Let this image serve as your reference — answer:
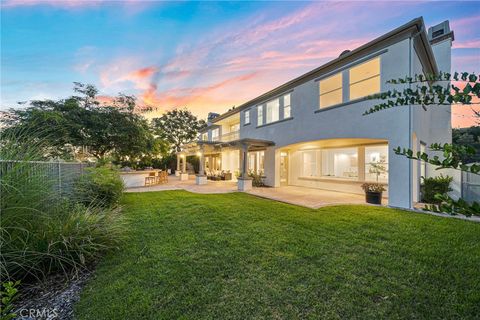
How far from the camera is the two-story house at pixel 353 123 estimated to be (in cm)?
805

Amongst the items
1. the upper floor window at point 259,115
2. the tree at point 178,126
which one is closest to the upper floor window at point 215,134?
the upper floor window at point 259,115

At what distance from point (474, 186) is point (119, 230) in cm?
1306

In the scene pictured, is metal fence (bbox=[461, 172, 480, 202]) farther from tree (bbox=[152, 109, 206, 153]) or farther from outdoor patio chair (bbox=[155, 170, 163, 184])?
tree (bbox=[152, 109, 206, 153])

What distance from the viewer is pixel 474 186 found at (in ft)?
27.6

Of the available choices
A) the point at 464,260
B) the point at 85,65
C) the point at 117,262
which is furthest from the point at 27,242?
the point at 85,65

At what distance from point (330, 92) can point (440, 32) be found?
7.52 metres

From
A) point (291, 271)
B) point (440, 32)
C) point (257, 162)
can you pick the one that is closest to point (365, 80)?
point (440, 32)

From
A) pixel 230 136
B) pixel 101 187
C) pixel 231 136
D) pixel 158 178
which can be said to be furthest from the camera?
pixel 230 136

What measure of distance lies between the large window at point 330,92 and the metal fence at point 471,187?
250 inches

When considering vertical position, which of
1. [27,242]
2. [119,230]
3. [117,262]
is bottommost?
[117,262]

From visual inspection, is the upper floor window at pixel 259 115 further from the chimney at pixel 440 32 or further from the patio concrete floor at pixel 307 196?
the chimney at pixel 440 32

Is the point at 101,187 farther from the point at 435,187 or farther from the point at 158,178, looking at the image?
the point at 435,187

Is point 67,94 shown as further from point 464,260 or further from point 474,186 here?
point 474,186

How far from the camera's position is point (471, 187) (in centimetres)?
850
